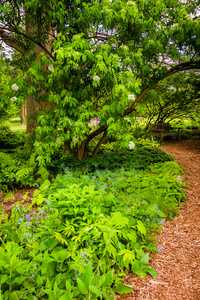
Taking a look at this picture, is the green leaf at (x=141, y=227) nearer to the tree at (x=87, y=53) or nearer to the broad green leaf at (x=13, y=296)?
the broad green leaf at (x=13, y=296)

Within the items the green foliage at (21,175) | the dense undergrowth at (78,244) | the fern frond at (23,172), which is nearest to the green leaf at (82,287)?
the dense undergrowth at (78,244)

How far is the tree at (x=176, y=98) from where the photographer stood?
30.6ft

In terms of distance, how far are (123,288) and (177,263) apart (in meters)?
0.82

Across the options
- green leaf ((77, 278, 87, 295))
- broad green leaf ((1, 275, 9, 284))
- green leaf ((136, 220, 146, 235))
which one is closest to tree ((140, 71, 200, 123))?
green leaf ((136, 220, 146, 235))

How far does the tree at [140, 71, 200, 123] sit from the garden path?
6712mm

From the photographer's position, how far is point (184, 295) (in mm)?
1902

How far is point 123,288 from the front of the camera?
5.91 feet

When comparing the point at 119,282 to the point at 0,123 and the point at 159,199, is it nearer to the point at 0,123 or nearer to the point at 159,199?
the point at 159,199

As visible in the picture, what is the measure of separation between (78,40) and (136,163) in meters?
2.95

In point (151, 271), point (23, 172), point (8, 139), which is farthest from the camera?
point (8, 139)

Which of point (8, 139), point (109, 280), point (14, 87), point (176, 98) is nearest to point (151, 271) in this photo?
point (109, 280)

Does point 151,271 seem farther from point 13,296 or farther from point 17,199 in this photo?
point 17,199

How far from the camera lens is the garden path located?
6.24 ft

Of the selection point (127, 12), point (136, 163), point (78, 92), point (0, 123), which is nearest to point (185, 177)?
point (136, 163)
